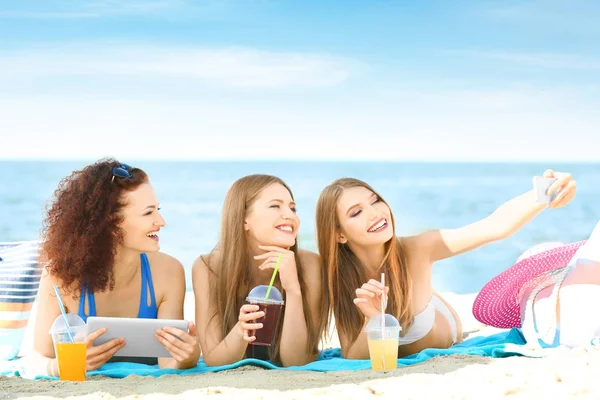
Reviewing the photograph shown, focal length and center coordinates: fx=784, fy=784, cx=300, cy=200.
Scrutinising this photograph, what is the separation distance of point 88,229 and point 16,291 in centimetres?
130

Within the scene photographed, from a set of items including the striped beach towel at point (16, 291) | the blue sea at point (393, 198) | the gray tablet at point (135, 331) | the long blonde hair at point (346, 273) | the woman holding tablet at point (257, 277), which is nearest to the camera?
the gray tablet at point (135, 331)

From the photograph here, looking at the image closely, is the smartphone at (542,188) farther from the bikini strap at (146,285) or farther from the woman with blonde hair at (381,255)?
the bikini strap at (146,285)

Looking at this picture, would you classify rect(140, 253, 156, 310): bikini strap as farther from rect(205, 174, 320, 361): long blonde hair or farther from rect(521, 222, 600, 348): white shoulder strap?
rect(521, 222, 600, 348): white shoulder strap

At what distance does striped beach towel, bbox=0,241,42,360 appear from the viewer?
5.39 metres

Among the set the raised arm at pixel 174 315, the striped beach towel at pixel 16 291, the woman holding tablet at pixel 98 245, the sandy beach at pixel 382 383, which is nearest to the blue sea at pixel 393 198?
the striped beach towel at pixel 16 291

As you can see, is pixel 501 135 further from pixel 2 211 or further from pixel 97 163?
pixel 97 163

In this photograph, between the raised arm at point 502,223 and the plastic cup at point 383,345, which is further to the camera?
the raised arm at point 502,223

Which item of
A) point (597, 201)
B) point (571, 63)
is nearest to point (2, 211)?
point (597, 201)

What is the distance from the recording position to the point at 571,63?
34906 mm

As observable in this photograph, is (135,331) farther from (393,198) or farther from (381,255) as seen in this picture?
(393,198)

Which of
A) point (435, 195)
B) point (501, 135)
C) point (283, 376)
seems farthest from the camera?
point (501, 135)

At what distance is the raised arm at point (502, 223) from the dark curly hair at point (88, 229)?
6.03 ft

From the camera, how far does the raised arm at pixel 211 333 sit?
4297 mm

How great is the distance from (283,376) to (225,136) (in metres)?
36.9
